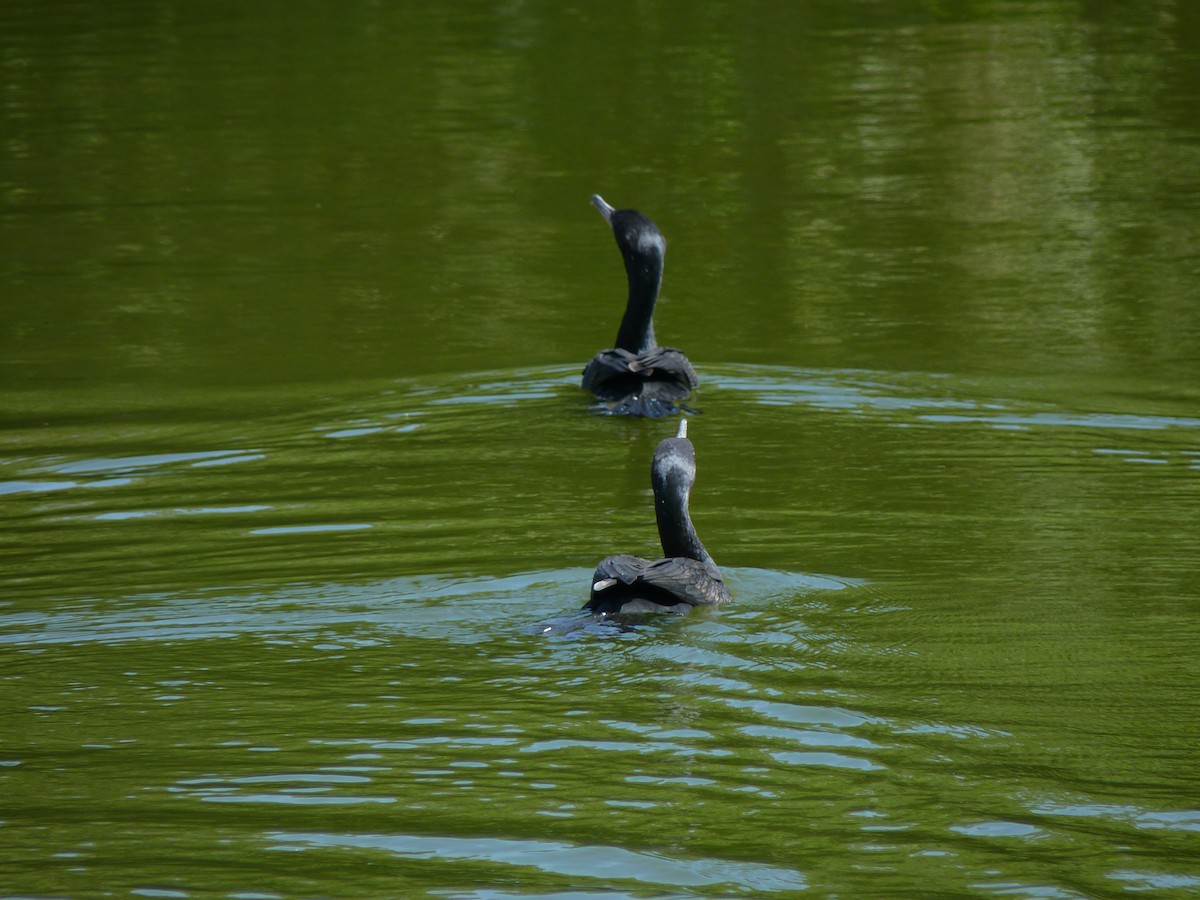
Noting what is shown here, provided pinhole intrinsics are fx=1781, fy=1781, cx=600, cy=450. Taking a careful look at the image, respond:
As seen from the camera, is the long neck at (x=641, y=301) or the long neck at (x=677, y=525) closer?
the long neck at (x=677, y=525)

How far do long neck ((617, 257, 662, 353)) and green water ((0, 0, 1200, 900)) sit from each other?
0.59 m

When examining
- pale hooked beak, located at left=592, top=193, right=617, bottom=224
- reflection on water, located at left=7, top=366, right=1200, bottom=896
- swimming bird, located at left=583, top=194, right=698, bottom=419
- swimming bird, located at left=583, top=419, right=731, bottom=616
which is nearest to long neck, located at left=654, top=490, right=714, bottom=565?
swimming bird, located at left=583, top=419, right=731, bottom=616

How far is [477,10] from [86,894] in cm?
2754

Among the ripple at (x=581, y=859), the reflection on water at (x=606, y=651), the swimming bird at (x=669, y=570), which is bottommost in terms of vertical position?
the reflection on water at (x=606, y=651)

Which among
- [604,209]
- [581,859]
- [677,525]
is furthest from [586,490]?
[581,859]

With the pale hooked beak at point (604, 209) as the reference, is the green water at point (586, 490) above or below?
below

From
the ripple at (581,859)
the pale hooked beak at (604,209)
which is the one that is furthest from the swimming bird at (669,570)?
the pale hooked beak at (604,209)

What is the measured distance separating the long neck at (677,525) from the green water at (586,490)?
36 cm

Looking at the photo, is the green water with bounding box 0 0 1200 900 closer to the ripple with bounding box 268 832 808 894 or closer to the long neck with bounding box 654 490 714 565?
the ripple with bounding box 268 832 808 894

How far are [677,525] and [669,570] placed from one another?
20.2 inches

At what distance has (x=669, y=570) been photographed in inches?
301

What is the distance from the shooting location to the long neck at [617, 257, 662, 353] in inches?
510

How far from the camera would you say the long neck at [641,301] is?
1295cm

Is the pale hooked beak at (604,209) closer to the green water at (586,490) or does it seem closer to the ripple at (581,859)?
the green water at (586,490)
